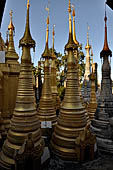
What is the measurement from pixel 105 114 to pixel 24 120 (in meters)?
4.99

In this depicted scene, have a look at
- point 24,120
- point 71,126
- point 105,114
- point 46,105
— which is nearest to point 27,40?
point 24,120

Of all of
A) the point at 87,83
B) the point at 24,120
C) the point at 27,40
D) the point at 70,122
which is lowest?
the point at 70,122

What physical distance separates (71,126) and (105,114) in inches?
112

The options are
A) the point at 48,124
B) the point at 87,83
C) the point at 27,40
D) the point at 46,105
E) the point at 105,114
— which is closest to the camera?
the point at 27,40

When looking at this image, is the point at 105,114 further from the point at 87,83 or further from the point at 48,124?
the point at 87,83

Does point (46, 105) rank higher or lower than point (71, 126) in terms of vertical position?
higher

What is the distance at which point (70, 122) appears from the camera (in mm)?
6145

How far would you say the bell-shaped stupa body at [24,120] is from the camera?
5148mm

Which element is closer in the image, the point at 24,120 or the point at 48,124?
the point at 24,120

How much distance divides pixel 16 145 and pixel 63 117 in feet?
8.18

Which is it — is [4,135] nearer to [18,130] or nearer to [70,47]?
[18,130]

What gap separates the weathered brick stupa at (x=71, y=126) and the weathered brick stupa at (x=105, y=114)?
167 cm

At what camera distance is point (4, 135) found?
24.7ft

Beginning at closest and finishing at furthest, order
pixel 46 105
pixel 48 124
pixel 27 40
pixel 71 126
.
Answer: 1. pixel 27 40
2. pixel 71 126
3. pixel 48 124
4. pixel 46 105
